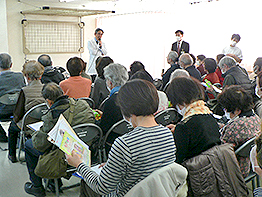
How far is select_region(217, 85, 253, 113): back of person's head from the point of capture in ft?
7.60

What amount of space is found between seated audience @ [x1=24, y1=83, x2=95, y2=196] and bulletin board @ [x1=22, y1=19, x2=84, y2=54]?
6.38 meters

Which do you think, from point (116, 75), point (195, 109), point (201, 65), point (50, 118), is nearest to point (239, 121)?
point (195, 109)

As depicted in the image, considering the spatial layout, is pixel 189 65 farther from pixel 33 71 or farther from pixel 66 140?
pixel 66 140

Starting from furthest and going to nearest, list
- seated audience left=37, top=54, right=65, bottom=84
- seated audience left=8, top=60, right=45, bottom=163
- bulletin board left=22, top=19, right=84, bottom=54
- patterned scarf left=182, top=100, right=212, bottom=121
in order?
bulletin board left=22, top=19, right=84, bottom=54
seated audience left=37, top=54, right=65, bottom=84
seated audience left=8, top=60, right=45, bottom=163
patterned scarf left=182, top=100, right=212, bottom=121

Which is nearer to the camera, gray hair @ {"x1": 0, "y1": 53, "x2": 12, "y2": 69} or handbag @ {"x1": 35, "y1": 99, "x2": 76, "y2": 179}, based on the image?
handbag @ {"x1": 35, "y1": 99, "x2": 76, "y2": 179}

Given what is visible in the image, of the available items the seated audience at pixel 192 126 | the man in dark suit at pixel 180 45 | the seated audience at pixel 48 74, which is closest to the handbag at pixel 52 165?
the seated audience at pixel 192 126

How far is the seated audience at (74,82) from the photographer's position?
11.6ft

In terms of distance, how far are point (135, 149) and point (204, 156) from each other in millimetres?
645

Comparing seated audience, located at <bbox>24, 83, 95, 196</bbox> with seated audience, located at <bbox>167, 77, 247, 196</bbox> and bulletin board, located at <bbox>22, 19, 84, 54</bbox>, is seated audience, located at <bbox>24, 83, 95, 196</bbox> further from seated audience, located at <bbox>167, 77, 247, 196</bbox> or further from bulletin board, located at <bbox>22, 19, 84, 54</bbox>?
bulletin board, located at <bbox>22, 19, 84, 54</bbox>

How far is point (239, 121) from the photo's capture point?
2.21 metres

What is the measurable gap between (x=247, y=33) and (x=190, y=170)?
17.9 feet

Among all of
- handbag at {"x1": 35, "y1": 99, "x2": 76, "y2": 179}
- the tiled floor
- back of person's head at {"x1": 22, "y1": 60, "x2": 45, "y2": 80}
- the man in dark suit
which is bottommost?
the tiled floor

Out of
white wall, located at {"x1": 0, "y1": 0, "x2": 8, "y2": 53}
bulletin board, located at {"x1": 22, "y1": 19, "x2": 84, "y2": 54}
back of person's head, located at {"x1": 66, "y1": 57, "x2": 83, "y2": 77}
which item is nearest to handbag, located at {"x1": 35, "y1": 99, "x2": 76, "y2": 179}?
back of person's head, located at {"x1": 66, "y1": 57, "x2": 83, "y2": 77}

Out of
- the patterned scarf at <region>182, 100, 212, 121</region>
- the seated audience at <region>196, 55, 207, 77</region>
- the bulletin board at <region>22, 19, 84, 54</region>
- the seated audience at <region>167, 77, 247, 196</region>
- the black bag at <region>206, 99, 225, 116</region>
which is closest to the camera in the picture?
the seated audience at <region>167, 77, 247, 196</region>
